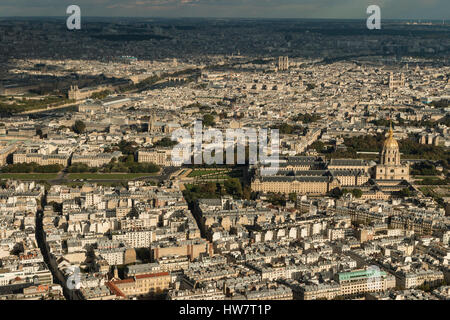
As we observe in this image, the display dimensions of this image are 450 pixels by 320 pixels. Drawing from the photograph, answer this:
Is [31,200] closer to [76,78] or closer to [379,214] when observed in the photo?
[379,214]

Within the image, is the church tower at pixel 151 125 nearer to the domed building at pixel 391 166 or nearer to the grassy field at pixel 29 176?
the grassy field at pixel 29 176

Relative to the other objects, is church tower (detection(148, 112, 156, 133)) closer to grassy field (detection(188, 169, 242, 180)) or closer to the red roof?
grassy field (detection(188, 169, 242, 180))

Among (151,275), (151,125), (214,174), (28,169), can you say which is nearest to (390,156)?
(214,174)

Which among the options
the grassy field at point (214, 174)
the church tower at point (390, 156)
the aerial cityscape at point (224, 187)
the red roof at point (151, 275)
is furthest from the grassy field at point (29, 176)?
the red roof at point (151, 275)

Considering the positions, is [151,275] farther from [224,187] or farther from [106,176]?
[106,176]

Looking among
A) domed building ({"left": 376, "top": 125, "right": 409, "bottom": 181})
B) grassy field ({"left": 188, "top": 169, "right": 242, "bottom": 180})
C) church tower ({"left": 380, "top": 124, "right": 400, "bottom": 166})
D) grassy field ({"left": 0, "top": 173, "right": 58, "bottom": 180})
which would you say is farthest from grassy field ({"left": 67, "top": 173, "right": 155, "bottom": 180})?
church tower ({"left": 380, "top": 124, "right": 400, "bottom": 166})
